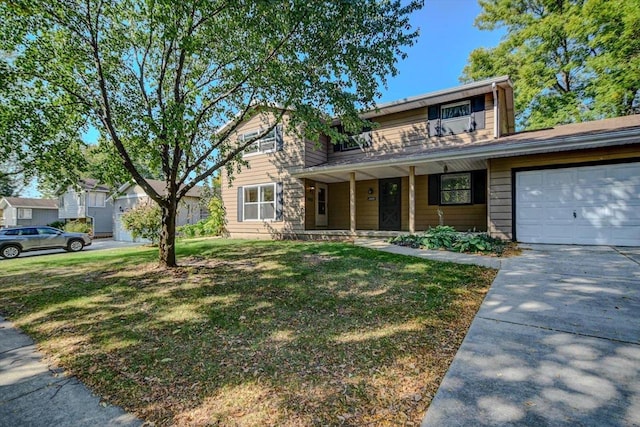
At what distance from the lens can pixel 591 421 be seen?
1.83m

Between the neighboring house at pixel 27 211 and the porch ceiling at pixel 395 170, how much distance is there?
33474mm

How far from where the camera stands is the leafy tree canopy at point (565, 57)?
1314cm

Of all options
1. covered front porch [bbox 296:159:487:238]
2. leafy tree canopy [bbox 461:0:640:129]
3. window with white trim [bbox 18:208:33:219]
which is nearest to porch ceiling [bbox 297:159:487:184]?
covered front porch [bbox 296:159:487:238]

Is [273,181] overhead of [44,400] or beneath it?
overhead

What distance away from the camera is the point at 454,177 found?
10445 mm

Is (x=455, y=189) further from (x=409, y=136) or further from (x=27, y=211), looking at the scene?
(x=27, y=211)

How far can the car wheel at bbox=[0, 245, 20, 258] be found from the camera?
12663 millimetres

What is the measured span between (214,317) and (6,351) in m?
2.32

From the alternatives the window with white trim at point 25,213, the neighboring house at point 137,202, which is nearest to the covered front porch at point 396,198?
the neighboring house at point 137,202

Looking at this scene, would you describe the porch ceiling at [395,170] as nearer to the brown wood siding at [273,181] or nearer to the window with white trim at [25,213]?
the brown wood siding at [273,181]

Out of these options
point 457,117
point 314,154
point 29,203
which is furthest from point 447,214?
point 29,203

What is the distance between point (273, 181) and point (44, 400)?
1044 cm

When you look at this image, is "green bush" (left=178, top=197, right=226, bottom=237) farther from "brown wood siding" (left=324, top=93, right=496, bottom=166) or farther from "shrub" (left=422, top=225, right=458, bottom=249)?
"shrub" (left=422, top=225, right=458, bottom=249)

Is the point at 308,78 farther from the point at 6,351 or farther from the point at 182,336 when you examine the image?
the point at 6,351
